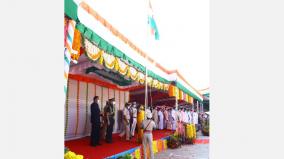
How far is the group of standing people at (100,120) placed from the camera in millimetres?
5973

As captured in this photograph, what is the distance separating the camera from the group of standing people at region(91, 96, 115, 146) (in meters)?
5.97

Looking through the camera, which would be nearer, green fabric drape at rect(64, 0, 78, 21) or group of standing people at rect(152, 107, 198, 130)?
green fabric drape at rect(64, 0, 78, 21)

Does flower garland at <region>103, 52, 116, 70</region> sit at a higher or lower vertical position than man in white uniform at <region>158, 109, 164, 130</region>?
higher

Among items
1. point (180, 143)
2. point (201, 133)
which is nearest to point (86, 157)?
point (180, 143)

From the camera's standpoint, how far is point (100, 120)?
6422mm

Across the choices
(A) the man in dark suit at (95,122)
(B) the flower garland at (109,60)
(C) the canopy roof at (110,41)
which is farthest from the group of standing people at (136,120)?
(B) the flower garland at (109,60)

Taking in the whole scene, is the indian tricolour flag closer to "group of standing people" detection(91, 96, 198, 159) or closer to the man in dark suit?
"group of standing people" detection(91, 96, 198, 159)

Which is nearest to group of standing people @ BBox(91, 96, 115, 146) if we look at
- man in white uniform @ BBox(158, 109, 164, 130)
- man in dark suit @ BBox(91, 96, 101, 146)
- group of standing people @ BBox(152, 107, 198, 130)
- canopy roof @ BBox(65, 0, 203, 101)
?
man in dark suit @ BBox(91, 96, 101, 146)

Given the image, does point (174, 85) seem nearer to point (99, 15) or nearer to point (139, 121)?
point (139, 121)

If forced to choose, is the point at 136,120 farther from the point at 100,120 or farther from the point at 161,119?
the point at 161,119

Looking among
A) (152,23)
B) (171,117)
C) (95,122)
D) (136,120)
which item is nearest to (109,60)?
(152,23)

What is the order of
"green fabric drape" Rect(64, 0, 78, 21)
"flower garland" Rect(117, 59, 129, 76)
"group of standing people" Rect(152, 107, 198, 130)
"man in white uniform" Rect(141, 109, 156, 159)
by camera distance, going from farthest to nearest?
"group of standing people" Rect(152, 107, 198, 130) → "man in white uniform" Rect(141, 109, 156, 159) → "flower garland" Rect(117, 59, 129, 76) → "green fabric drape" Rect(64, 0, 78, 21)

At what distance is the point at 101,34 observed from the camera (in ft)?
13.2

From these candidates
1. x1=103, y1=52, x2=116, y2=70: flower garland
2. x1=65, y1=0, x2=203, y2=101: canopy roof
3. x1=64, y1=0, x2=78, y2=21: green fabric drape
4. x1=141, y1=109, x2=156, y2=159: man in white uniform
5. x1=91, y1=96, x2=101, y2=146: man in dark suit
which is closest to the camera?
x1=64, y1=0, x2=78, y2=21: green fabric drape
